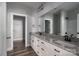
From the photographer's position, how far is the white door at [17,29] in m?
5.26

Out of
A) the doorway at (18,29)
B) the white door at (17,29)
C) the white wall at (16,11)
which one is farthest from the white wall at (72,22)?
the white door at (17,29)

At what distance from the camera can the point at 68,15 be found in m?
1.67

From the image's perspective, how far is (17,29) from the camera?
5.45 metres

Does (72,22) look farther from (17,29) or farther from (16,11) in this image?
(17,29)

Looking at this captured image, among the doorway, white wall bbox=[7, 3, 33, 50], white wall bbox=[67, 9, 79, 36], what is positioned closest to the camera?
white wall bbox=[67, 9, 79, 36]

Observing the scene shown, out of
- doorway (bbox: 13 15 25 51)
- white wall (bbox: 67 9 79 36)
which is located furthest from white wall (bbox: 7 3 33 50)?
white wall (bbox: 67 9 79 36)

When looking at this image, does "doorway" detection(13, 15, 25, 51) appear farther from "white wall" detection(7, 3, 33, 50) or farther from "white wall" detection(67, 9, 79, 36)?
"white wall" detection(67, 9, 79, 36)

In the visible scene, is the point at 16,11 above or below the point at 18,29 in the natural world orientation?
above

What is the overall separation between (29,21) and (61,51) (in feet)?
9.59

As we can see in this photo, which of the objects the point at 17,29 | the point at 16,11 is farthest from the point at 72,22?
the point at 17,29

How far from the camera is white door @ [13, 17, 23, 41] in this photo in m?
5.26

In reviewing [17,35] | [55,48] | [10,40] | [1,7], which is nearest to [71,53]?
[55,48]

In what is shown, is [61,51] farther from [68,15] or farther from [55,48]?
[68,15]

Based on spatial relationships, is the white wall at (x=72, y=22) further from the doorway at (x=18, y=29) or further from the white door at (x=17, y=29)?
the white door at (x=17, y=29)
